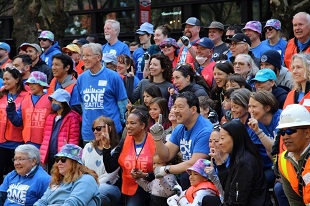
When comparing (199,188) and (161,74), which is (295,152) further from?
(161,74)

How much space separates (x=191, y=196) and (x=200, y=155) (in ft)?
2.03

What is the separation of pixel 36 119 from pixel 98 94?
Result: 43.4 inches

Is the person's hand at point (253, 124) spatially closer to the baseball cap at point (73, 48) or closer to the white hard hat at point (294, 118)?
the white hard hat at point (294, 118)

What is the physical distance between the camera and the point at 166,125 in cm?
1165

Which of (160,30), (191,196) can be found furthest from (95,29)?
(191,196)

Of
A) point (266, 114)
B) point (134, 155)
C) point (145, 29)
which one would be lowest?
point (134, 155)

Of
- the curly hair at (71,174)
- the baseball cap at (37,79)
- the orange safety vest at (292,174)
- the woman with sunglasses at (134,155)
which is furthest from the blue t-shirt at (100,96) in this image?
the orange safety vest at (292,174)

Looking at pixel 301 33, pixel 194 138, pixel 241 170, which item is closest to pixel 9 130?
pixel 194 138

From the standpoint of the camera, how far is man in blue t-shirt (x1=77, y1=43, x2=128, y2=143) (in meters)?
12.5

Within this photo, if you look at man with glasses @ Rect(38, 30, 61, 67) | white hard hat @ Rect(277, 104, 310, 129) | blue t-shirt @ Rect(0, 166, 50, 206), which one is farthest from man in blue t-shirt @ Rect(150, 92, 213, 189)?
man with glasses @ Rect(38, 30, 61, 67)

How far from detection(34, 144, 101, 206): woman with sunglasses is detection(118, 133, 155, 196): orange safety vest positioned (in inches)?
31.0

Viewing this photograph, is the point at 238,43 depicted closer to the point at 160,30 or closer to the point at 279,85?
the point at 279,85

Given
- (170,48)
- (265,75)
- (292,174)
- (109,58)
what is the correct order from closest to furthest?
(292,174) → (265,75) → (109,58) → (170,48)

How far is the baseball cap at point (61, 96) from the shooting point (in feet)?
41.3
